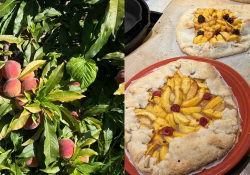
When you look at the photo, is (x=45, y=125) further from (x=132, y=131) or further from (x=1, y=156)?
(x=132, y=131)

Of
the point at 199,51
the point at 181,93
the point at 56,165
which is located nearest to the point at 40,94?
the point at 56,165

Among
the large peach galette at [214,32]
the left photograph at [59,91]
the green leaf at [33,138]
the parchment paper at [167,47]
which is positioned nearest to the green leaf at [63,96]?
the left photograph at [59,91]

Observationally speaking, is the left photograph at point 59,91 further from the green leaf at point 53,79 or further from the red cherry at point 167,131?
the red cherry at point 167,131

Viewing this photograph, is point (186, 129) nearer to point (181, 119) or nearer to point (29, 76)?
point (181, 119)

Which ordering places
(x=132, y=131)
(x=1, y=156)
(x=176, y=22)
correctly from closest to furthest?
1. (x=1, y=156)
2. (x=132, y=131)
3. (x=176, y=22)

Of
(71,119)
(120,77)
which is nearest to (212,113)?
(120,77)

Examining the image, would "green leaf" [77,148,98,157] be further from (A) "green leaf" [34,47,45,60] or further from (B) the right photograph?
(A) "green leaf" [34,47,45,60]
